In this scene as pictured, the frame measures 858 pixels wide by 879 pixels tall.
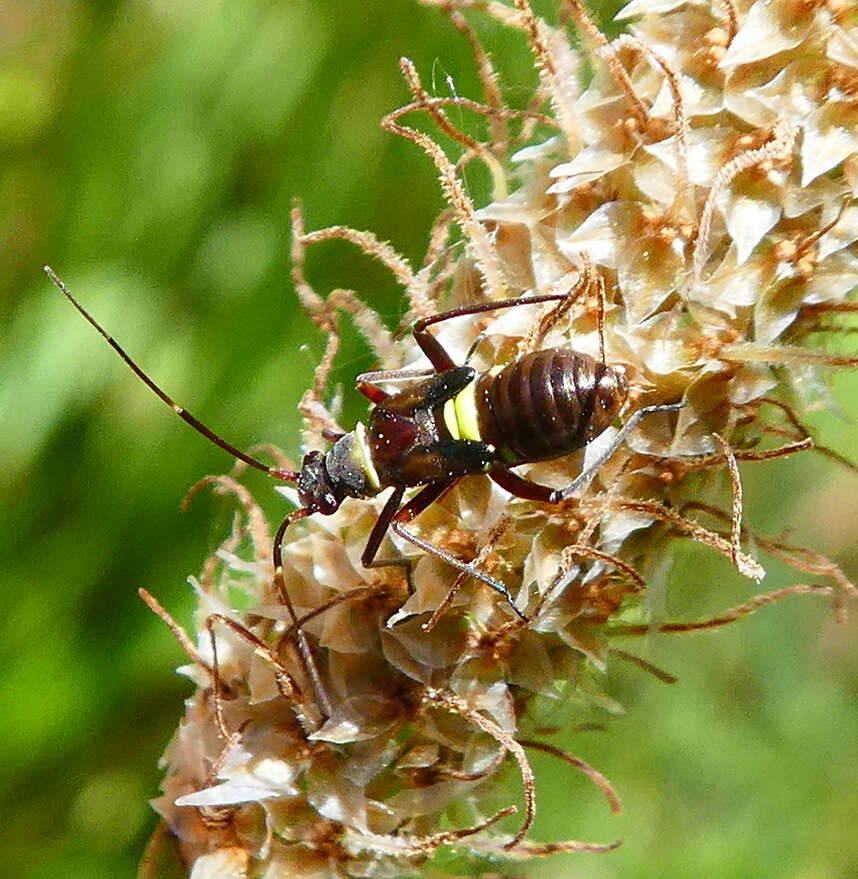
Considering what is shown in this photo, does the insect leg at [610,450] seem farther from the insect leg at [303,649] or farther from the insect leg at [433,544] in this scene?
the insect leg at [303,649]

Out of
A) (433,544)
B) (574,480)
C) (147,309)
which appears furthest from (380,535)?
(147,309)

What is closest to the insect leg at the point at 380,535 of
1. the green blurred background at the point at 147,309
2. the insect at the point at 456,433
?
the insect at the point at 456,433

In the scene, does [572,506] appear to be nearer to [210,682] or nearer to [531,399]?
[531,399]

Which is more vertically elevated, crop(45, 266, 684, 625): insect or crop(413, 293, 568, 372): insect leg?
crop(413, 293, 568, 372): insect leg

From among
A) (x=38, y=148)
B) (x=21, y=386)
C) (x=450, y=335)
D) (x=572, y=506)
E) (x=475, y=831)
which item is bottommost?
(x=475, y=831)

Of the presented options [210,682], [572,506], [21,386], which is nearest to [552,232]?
[572,506]

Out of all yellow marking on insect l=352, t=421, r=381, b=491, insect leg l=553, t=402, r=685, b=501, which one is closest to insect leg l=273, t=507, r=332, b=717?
yellow marking on insect l=352, t=421, r=381, b=491

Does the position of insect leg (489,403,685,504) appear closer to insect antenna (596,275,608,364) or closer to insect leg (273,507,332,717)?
insect antenna (596,275,608,364)

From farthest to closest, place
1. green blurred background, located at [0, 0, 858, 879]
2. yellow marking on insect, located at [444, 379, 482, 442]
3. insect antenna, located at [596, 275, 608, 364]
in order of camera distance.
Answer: green blurred background, located at [0, 0, 858, 879], yellow marking on insect, located at [444, 379, 482, 442], insect antenna, located at [596, 275, 608, 364]
